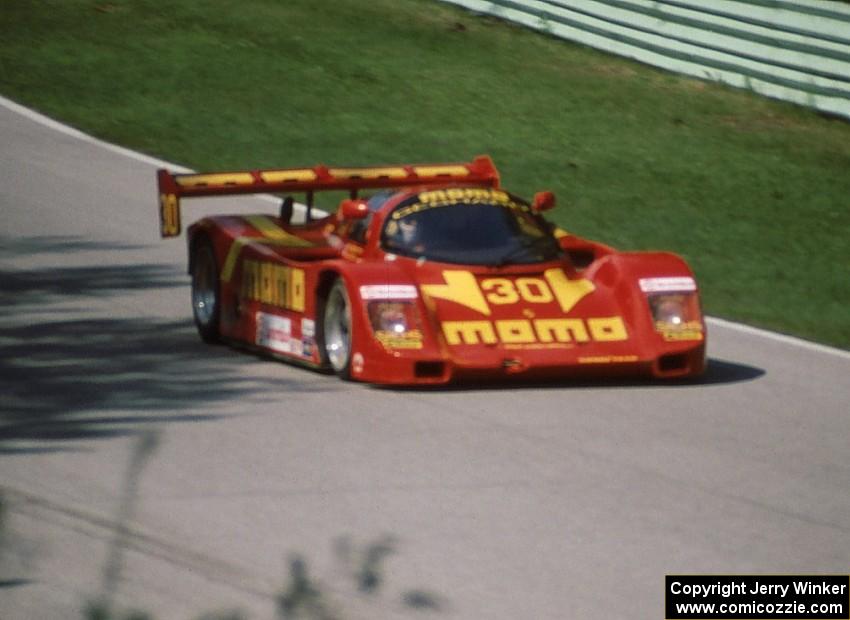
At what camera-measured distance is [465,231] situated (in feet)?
36.6

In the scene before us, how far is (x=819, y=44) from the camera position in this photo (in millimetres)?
19688

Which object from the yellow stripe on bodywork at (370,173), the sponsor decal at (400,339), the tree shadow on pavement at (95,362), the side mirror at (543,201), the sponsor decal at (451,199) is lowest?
the tree shadow on pavement at (95,362)

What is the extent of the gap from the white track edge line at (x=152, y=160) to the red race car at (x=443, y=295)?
1354mm

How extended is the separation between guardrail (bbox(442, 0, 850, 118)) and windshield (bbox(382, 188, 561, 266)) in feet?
29.7

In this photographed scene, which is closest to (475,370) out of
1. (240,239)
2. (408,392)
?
(408,392)

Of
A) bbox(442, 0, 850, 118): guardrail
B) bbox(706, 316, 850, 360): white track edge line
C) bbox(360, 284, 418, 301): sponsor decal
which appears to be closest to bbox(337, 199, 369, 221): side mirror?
bbox(360, 284, 418, 301): sponsor decal

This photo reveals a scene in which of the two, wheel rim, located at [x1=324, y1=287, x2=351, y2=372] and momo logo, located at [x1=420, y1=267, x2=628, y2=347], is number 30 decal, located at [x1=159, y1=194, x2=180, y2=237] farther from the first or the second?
momo logo, located at [x1=420, y1=267, x2=628, y2=347]

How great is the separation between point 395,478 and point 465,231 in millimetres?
2829

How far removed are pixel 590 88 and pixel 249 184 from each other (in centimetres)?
986

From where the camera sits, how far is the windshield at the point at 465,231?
11070 mm

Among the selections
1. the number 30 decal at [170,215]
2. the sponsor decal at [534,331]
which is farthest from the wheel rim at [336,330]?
the number 30 decal at [170,215]

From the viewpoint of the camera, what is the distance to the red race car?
1042 cm

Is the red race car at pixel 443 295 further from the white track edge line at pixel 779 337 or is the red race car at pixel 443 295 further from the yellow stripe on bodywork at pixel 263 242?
the white track edge line at pixel 779 337

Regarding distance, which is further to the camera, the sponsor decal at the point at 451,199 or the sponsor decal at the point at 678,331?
the sponsor decal at the point at 451,199
